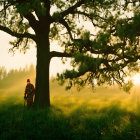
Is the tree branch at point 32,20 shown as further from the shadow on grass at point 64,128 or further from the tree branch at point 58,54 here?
the shadow on grass at point 64,128

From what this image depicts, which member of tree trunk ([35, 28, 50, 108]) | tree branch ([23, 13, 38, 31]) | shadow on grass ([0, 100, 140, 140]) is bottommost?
shadow on grass ([0, 100, 140, 140])

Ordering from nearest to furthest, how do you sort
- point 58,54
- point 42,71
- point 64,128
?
point 64,128, point 42,71, point 58,54

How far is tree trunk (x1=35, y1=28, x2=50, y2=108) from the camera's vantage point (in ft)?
39.2

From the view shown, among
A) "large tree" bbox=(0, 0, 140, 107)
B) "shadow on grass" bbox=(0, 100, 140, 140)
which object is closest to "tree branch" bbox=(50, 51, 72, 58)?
"large tree" bbox=(0, 0, 140, 107)

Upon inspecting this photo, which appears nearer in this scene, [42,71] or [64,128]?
[64,128]

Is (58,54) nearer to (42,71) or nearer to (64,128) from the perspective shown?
(42,71)

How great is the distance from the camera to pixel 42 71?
39.5 ft

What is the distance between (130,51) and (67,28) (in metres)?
6.34

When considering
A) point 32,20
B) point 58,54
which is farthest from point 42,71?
point 32,20

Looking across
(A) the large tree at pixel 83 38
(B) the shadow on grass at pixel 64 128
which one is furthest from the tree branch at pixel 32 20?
(B) the shadow on grass at pixel 64 128

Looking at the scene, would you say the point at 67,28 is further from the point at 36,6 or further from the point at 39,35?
the point at 36,6

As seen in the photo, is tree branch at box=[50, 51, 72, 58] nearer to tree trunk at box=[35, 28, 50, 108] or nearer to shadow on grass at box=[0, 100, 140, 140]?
tree trunk at box=[35, 28, 50, 108]

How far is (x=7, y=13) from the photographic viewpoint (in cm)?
1228

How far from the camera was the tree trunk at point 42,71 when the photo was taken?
1196cm
